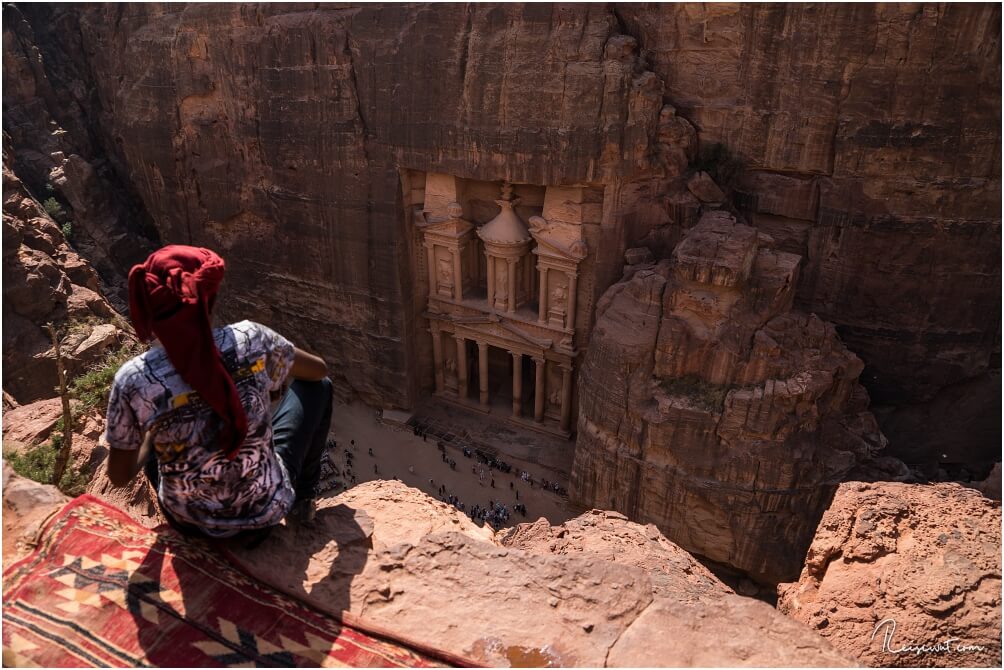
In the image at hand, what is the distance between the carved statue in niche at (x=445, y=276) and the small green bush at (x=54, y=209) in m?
15.8

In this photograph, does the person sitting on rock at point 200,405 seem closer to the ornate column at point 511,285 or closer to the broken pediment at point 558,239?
the broken pediment at point 558,239

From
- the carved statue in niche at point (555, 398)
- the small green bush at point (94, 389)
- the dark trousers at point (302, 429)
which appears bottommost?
the carved statue in niche at point (555, 398)

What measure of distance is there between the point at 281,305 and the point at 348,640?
72.2 feet

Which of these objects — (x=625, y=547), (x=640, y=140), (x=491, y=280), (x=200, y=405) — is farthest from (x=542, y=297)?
(x=200, y=405)

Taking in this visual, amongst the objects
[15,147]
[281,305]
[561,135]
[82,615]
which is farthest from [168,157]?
[82,615]

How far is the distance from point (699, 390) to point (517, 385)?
26.7 feet

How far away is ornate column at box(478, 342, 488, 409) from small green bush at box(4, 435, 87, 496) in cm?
1646

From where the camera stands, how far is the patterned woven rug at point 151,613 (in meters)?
3.91

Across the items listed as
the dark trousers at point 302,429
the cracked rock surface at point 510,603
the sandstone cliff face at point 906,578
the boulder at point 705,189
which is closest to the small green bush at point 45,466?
the dark trousers at point 302,429

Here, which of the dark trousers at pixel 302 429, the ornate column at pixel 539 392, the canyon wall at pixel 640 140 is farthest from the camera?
the ornate column at pixel 539 392

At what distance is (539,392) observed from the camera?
22484mm

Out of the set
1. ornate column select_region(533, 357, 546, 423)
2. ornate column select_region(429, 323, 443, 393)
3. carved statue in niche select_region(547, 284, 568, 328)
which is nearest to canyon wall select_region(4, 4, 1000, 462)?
ornate column select_region(429, 323, 443, 393)

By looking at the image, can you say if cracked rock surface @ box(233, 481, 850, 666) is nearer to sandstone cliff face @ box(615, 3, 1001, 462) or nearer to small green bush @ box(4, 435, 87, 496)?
small green bush @ box(4, 435, 87, 496)

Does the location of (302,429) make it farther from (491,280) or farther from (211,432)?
(491,280)
